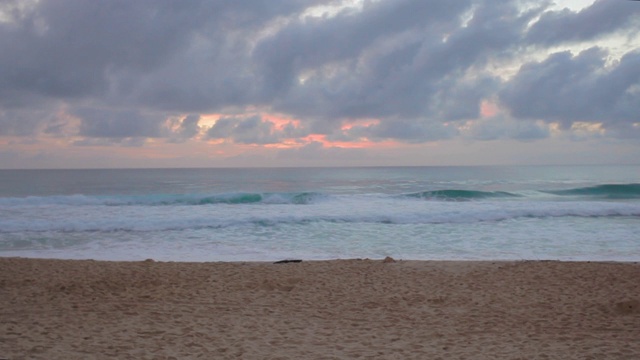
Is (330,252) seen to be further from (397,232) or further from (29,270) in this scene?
(29,270)

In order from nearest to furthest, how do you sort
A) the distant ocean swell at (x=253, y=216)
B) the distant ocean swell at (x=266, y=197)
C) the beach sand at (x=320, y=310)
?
the beach sand at (x=320, y=310) < the distant ocean swell at (x=253, y=216) < the distant ocean swell at (x=266, y=197)

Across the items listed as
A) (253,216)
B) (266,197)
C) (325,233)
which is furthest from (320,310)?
(266,197)

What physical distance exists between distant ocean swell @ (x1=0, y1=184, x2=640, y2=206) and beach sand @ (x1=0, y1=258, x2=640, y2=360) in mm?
17529

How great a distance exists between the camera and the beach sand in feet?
17.4

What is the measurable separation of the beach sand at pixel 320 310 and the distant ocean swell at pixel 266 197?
17529mm

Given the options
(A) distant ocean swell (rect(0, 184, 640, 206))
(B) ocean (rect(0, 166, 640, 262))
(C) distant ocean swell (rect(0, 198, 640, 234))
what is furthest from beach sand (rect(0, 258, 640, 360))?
(A) distant ocean swell (rect(0, 184, 640, 206))

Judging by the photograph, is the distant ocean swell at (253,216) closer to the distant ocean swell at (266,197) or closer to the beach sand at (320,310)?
the distant ocean swell at (266,197)

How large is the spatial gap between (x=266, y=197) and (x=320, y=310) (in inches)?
877

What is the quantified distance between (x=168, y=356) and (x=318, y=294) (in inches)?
130

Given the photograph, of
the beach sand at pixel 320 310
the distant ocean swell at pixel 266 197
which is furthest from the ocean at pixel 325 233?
the distant ocean swell at pixel 266 197

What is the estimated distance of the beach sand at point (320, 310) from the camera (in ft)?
17.4

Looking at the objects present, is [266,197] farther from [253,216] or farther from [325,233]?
→ [325,233]

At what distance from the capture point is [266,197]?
29.1 m

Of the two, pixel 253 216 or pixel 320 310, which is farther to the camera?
pixel 253 216
